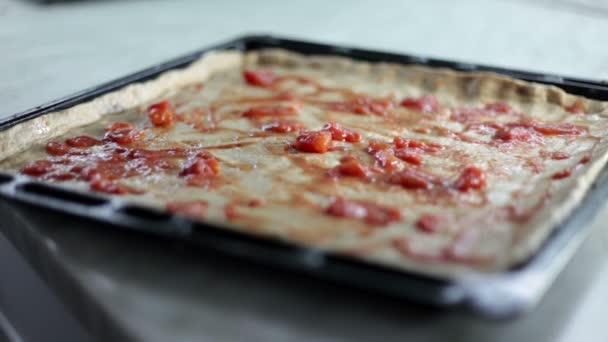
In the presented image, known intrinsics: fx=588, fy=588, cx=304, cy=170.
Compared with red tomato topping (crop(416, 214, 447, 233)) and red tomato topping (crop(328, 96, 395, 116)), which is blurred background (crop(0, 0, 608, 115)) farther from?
red tomato topping (crop(416, 214, 447, 233))

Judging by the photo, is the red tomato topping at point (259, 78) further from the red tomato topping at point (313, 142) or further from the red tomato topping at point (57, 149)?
the red tomato topping at point (57, 149)

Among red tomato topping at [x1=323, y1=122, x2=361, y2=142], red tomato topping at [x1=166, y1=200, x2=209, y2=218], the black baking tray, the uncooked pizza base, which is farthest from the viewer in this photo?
red tomato topping at [x1=323, y1=122, x2=361, y2=142]

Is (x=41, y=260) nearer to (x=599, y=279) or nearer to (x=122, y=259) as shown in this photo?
(x=122, y=259)

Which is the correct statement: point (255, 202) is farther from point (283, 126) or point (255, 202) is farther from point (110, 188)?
A: point (283, 126)

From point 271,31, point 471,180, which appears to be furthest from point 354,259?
point 271,31

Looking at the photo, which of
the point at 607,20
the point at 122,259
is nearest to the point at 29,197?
the point at 122,259

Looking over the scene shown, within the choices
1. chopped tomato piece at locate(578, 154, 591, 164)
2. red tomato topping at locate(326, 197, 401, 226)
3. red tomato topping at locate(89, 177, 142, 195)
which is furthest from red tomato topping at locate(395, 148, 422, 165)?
red tomato topping at locate(89, 177, 142, 195)

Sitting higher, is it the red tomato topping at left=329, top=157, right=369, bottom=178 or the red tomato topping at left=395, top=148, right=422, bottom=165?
the red tomato topping at left=395, top=148, right=422, bottom=165
